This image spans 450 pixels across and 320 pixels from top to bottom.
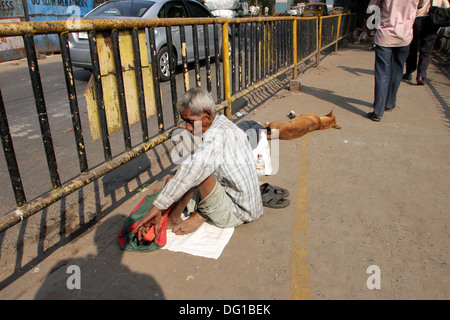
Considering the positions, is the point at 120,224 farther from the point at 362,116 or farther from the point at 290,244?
the point at 362,116

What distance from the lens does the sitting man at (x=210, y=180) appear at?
239 centimetres

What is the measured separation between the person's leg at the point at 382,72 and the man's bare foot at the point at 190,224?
12.2 ft

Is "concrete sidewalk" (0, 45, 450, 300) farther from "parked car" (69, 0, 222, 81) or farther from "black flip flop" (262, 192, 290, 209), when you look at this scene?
"parked car" (69, 0, 222, 81)

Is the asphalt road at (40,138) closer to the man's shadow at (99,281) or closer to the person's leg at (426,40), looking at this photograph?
the man's shadow at (99,281)

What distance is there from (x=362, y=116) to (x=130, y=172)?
3775mm

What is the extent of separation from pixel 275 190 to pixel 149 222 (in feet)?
4.27

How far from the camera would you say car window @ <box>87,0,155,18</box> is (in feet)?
A: 24.6

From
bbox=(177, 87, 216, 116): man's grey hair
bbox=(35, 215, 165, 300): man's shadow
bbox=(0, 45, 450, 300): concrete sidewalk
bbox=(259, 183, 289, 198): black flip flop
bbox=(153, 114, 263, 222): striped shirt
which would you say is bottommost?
bbox=(0, 45, 450, 300): concrete sidewalk

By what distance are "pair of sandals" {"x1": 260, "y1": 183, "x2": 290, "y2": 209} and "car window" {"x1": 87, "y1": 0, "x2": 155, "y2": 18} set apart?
18.7 feet

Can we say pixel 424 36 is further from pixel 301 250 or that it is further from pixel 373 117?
pixel 301 250

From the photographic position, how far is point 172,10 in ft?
27.1

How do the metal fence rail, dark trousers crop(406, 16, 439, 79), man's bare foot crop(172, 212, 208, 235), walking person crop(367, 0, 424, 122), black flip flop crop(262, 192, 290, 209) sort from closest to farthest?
the metal fence rail → man's bare foot crop(172, 212, 208, 235) → black flip flop crop(262, 192, 290, 209) → walking person crop(367, 0, 424, 122) → dark trousers crop(406, 16, 439, 79)

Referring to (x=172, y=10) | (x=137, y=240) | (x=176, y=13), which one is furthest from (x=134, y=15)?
(x=137, y=240)

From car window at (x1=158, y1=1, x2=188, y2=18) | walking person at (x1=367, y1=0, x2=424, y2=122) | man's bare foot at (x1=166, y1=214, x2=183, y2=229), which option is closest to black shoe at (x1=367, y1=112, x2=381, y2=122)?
walking person at (x1=367, y1=0, x2=424, y2=122)
